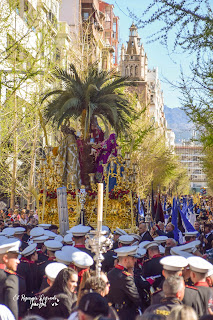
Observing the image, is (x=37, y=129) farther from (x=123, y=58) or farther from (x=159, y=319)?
(x=123, y=58)

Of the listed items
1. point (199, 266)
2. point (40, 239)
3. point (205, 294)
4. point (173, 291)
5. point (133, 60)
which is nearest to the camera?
point (173, 291)

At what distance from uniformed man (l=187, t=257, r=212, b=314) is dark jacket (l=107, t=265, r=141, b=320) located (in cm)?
91

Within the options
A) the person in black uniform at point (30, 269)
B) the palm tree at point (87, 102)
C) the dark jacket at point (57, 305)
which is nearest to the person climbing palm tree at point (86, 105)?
the palm tree at point (87, 102)

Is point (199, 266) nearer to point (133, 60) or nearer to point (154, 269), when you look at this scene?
point (154, 269)

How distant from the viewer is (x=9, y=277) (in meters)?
6.37

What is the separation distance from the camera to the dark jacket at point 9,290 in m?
6.12

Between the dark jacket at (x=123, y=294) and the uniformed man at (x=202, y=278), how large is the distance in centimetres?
91

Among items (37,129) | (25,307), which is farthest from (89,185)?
(25,307)

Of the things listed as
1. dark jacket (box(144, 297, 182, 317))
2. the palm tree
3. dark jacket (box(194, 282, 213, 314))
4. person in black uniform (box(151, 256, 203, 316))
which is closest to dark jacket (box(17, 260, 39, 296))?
person in black uniform (box(151, 256, 203, 316))

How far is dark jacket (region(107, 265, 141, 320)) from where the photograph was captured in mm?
6922

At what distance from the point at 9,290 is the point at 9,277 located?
19cm

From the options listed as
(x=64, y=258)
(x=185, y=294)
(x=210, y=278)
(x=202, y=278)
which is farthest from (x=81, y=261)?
(x=210, y=278)

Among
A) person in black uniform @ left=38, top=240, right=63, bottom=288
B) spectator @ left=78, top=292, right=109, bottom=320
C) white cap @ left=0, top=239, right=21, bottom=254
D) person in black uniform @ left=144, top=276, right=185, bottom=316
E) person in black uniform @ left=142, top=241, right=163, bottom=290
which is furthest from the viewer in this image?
person in black uniform @ left=142, top=241, right=163, bottom=290

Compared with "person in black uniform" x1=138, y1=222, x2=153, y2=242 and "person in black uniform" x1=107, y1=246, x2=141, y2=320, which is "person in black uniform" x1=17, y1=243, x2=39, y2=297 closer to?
"person in black uniform" x1=107, y1=246, x2=141, y2=320
